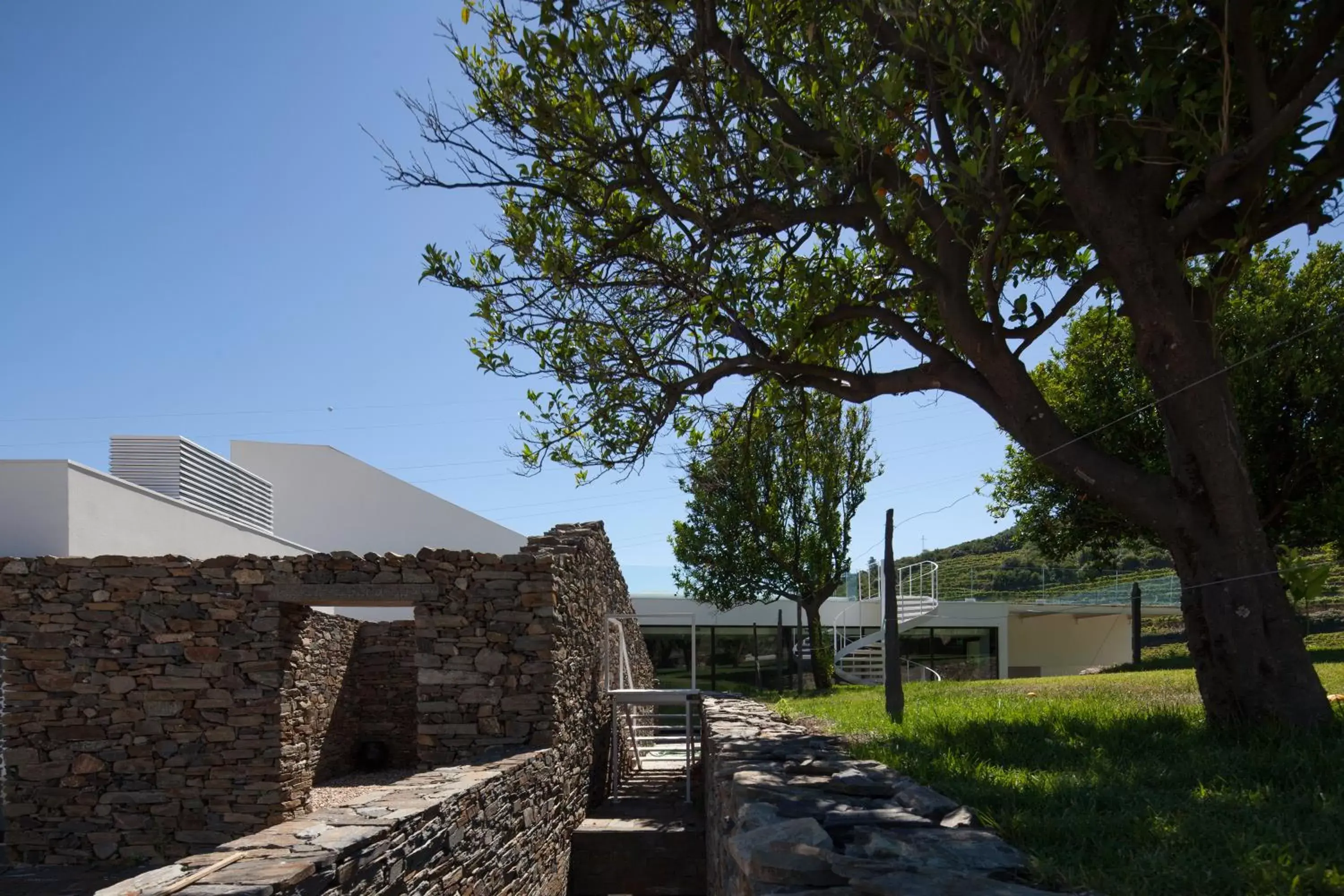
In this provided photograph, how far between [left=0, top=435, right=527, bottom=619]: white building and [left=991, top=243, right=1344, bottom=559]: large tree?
34.5 feet

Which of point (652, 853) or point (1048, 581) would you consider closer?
point (652, 853)

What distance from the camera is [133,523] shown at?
11.4 meters

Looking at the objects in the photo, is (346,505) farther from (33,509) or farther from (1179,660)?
(1179,660)

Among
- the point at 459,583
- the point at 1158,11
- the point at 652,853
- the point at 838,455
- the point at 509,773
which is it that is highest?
the point at 1158,11

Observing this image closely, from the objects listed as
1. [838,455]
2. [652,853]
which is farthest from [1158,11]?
[838,455]

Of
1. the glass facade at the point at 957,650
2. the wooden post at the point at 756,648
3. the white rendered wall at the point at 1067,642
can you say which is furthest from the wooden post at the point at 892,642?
the white rendered wall at the point at 1067,642

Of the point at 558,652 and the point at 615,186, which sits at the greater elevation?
the point at 615,186

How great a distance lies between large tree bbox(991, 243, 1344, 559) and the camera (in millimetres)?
12312

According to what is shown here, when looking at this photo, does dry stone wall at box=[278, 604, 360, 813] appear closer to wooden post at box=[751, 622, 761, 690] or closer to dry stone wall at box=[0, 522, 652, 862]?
dry stone wall at box=[0, 522, 652, 862]

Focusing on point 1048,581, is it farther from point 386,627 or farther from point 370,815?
point 370,815

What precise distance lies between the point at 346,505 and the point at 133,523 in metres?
10.1

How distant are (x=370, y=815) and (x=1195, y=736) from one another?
4.88 meters

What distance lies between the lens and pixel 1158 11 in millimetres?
6125

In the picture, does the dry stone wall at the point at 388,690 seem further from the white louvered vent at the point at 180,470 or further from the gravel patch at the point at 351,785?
the white louvered vent at the point at 180,470
